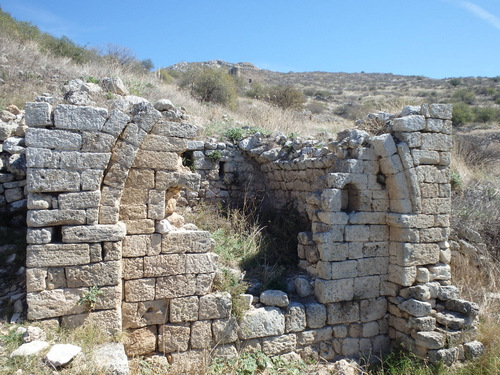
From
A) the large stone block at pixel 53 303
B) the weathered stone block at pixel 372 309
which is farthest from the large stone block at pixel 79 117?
the weathered stone block at pixel 372 309

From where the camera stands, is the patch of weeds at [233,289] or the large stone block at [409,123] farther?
the large stone block at [409,123]

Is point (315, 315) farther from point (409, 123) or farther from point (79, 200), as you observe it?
point (79, 200)

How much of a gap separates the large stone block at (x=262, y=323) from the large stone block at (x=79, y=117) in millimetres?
3074

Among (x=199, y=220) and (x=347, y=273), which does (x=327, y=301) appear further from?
(x=199, y=220)

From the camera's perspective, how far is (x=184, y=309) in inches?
190

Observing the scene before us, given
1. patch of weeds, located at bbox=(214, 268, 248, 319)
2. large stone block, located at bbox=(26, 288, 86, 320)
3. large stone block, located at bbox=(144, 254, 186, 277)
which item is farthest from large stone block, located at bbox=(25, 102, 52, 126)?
patch of weeds, located at bbox=(214, 268, 248, 319)

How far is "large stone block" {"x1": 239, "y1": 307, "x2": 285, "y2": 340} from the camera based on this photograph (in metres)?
5.14

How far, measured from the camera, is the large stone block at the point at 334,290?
562 centimetres

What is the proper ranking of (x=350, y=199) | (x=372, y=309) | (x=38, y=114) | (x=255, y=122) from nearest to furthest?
(x=38, y=114)
(x=372, y=309)
(x=350, y=199)
(x=255, y=122)

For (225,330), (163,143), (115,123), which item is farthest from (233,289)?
(115,123)

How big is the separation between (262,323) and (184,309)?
112 centimetres

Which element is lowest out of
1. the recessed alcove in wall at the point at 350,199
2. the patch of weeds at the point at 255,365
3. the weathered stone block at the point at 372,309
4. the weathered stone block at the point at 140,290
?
the patch of weeds at the point at 255,365

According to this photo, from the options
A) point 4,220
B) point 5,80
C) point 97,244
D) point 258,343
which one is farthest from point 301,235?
point 5,80

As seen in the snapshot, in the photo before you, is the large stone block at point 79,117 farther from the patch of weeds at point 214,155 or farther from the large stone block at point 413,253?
the large stone block at point 413,253
